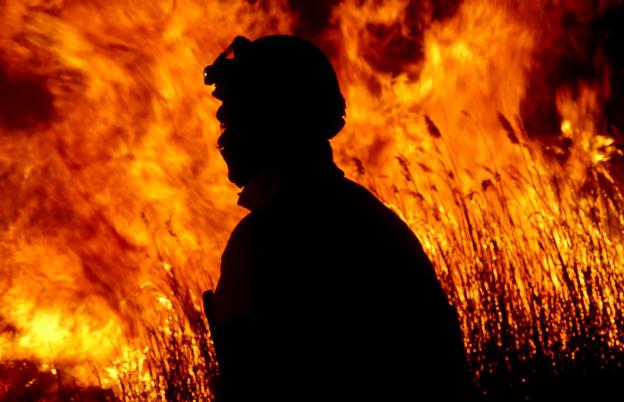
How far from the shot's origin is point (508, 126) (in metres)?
4.39

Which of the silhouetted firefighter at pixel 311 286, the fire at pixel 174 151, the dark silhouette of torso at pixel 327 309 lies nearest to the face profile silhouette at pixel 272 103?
the silhouetted firefighter at pixel 311 286

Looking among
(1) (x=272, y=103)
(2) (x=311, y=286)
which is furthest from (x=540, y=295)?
(2) (x=311, y=286)

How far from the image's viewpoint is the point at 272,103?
173 centimetres

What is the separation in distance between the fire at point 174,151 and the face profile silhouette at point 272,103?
115 inches

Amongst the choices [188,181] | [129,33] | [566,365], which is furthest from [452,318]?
[129,33]

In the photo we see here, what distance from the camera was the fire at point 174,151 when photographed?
5199 millimetres

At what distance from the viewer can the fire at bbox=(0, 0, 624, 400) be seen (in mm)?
5199

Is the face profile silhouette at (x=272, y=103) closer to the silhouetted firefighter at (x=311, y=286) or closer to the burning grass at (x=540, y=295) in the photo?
the silhouetted firefighter at (x=311, y=286)

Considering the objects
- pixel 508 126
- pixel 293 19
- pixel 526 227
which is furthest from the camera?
pixel 293 19

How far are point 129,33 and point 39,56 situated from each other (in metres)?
0.74

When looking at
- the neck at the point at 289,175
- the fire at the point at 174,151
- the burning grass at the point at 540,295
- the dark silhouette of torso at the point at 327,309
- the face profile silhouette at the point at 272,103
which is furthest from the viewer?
the fire at the point at 174,151

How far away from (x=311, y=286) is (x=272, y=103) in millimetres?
523

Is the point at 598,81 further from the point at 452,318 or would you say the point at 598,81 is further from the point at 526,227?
the point at 452,318

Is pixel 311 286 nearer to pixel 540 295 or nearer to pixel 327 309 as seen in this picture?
pixel 327 309
